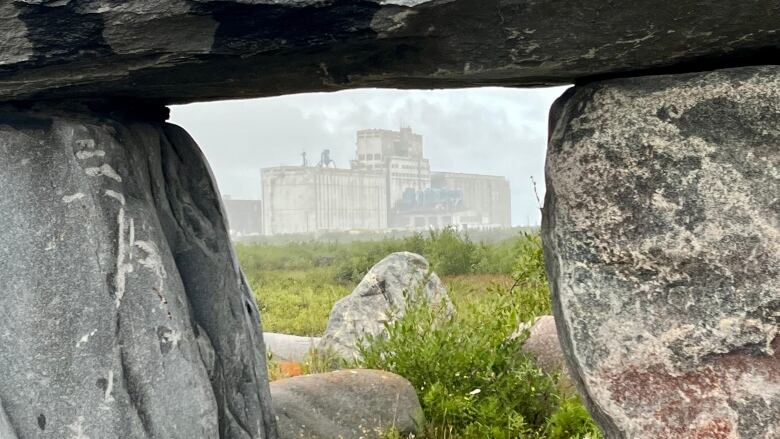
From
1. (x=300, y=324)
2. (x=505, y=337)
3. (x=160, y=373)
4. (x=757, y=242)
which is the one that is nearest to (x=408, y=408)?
(x=505, y=337)

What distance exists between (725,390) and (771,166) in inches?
27.1

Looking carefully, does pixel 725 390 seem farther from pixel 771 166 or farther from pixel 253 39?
pixel 253 39

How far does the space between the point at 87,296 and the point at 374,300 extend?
479 cm

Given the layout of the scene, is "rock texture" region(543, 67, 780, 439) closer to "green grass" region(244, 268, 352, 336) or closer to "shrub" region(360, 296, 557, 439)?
"shrub" region(360, 296, 557, 439)

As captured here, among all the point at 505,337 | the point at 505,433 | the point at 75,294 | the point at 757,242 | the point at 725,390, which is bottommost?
the point at 505,433

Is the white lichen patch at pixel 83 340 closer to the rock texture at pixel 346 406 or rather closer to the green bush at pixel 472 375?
the rock texture at pixel 346 406

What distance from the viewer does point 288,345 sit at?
9.80 meters

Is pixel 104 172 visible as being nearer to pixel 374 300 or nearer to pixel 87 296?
pixel 87 296

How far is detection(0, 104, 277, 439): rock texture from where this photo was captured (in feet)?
8.80

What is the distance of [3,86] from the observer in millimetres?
2598

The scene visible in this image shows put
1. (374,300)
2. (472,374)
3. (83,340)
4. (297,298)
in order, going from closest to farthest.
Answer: (83,340)
(472,374)
(374,300)
(297,298)

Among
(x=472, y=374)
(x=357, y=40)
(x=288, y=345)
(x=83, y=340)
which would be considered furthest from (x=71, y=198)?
(x=288, y=345)

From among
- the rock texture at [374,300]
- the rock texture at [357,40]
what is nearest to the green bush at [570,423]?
the rock texture at [357,40]

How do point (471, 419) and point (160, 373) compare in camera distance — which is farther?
point (471, 419)
